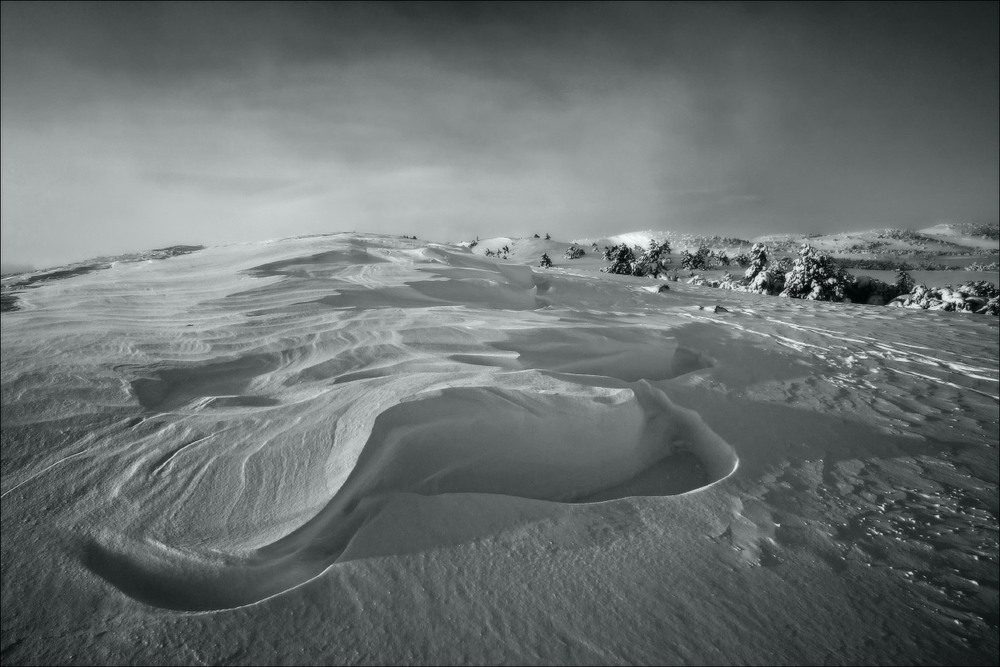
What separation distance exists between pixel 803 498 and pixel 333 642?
1873mm

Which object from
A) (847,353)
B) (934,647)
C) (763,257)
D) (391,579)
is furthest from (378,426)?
(763,257)

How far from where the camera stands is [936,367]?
12.5ft

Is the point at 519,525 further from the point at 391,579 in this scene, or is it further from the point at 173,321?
the point at 173,321

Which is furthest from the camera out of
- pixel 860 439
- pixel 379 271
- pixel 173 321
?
pixel 379 271

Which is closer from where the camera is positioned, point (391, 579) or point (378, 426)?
point (391, 579)

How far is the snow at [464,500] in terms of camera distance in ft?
3.74

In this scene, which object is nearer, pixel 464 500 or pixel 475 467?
pixel 464 500

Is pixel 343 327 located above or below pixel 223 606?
above

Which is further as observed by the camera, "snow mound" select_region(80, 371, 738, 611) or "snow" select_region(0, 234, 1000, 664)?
"snow mound" select_region(80, 371, 738, 611)

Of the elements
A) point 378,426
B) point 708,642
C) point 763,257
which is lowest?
point 708,642

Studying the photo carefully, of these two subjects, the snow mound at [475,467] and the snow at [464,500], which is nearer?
the snow at [464,500]

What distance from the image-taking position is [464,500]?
5.21ft

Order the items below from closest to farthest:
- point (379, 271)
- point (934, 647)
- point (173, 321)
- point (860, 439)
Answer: point (934, 647), point (860, 439), point (173, 321), point (379, 271)

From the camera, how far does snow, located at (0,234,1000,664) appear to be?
44.8 inches
